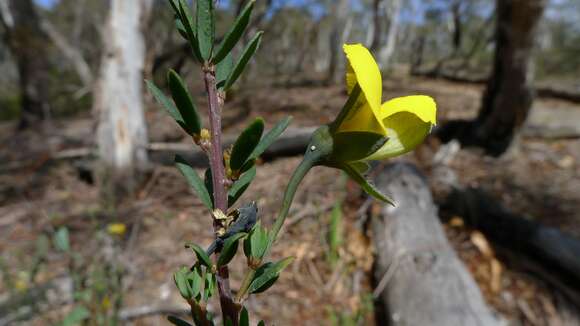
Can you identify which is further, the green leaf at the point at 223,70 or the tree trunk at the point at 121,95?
the tree trunk at the point at 121,95

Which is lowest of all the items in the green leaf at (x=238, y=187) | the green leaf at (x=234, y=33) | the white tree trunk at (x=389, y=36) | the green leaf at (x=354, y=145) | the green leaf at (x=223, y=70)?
the green leaf at (x=238, y=187)

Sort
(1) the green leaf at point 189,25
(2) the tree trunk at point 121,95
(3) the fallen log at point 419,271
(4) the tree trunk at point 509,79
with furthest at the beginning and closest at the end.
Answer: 1. (4) the tree trunk at point 509,79
2. (2) the tree trunk at point 121,95
3. (3) the fallen log at point 419,271
4. (1) the green leaf at point 189,25

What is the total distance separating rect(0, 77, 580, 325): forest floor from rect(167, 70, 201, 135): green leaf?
1.47 m

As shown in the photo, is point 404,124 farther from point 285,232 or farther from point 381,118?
point 285,232

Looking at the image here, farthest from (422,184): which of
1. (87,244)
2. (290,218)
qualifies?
(87,244)

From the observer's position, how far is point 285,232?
263cm

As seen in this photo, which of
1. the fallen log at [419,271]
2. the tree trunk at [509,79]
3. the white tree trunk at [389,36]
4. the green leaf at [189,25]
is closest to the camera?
the green leaf at [189,25]

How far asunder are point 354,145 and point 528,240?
8.48ft

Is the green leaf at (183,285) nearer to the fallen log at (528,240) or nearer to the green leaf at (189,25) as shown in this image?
the green leaf at (189,25)

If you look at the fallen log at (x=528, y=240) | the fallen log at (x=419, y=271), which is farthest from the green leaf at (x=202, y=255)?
the fallen log at (x=528, y=240)

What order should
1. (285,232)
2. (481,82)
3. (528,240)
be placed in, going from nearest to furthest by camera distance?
(528,240), (285,232), (481,82)

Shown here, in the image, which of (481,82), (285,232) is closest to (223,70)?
(285,232)

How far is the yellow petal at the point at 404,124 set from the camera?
453 millimetres

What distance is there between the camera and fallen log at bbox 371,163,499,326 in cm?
186
